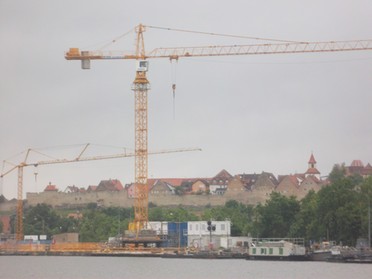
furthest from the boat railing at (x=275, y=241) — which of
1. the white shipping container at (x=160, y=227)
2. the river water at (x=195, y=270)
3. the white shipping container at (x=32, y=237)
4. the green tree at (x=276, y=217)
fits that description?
the white shipping container at (x=32, y=237)

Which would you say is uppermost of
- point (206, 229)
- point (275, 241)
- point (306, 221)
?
point (306, 221)

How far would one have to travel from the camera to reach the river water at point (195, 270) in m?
78.4

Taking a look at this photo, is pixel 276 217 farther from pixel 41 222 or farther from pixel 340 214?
pixel 41 222

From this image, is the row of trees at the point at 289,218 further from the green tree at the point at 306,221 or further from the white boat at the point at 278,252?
the white boat at the point at 278,252

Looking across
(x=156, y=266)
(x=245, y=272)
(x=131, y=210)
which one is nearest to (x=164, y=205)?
(x=131, y=210)

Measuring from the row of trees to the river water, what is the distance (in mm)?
10840

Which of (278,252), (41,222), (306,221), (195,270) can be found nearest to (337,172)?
(41,222)

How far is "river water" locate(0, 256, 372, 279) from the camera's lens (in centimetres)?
7838

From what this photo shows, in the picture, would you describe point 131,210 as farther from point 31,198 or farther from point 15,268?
Result: point 15,268

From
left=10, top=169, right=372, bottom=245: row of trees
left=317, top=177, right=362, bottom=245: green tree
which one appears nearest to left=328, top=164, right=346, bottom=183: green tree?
left=10, top=169, right=372, bottom=245: row of trees

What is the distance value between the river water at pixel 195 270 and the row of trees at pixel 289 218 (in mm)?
10840

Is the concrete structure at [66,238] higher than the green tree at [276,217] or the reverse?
the reverse

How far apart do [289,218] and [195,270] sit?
39505 millimetres

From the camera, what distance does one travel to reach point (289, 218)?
4875 inches
